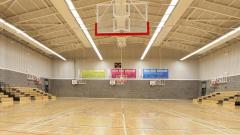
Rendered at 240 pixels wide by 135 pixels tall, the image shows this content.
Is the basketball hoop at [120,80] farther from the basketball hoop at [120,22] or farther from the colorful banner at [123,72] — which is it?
the basketball hoop at [120,22]

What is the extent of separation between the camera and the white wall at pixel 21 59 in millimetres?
24183

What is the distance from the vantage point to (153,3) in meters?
18.2

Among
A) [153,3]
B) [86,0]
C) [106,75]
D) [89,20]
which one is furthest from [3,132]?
[106,75]

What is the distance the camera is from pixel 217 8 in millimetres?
17859

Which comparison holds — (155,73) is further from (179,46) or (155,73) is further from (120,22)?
(120,22)

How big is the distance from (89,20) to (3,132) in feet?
52.8

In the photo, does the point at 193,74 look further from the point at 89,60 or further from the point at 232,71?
the point at 89,60

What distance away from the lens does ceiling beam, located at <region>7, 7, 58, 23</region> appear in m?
18.6

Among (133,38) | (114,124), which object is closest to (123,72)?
(133,38)

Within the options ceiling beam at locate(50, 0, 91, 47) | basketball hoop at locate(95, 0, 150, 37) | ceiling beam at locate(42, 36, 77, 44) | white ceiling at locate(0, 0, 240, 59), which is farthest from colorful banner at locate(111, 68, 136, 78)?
basketball hoop at locate(95, 0, 150, 37)

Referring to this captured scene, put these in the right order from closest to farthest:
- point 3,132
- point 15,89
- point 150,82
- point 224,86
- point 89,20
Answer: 1. point 3,132
2. point 89,20
3. point 15,89
4. point 224,86
5. point 150,82

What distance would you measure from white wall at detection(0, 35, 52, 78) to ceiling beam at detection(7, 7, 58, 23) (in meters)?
4.81

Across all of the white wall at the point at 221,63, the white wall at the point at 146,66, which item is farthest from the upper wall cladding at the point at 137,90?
the white wall at the point at 221,63

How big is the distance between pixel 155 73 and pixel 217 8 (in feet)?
64.2
